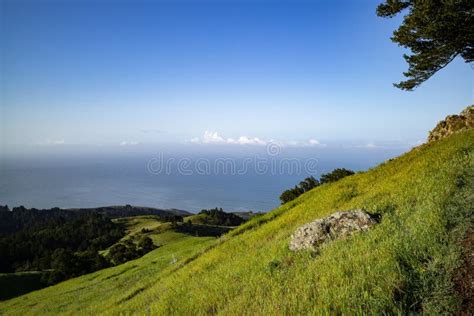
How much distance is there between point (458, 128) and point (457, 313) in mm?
20956

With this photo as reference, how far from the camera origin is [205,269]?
12.8 metres

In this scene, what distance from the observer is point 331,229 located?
28.0 feet

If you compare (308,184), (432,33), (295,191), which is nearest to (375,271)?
(432,33)

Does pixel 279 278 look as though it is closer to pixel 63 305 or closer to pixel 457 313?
pixel 457 313

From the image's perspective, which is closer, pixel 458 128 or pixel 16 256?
pixel 458 128

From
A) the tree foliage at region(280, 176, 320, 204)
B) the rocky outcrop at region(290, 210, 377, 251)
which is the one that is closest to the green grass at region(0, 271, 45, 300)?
the tree foliage at region(280, 176, 320, 204)

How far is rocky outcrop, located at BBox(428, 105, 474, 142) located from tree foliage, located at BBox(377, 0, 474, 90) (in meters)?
3.69

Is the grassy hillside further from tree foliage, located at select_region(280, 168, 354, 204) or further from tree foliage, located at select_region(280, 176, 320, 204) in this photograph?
tree foliage, located at select_region(280, 176, 320, 204)

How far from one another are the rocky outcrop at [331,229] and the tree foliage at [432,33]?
11.6 meters

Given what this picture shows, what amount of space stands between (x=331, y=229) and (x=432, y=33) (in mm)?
13203

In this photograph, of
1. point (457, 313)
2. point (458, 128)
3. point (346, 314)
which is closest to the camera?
point (457, 313)

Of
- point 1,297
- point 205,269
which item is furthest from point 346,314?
point 1,297

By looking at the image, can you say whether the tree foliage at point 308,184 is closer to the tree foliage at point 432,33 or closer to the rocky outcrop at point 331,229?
the tree foliage at point 432,33

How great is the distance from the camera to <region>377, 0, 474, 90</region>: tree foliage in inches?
568
